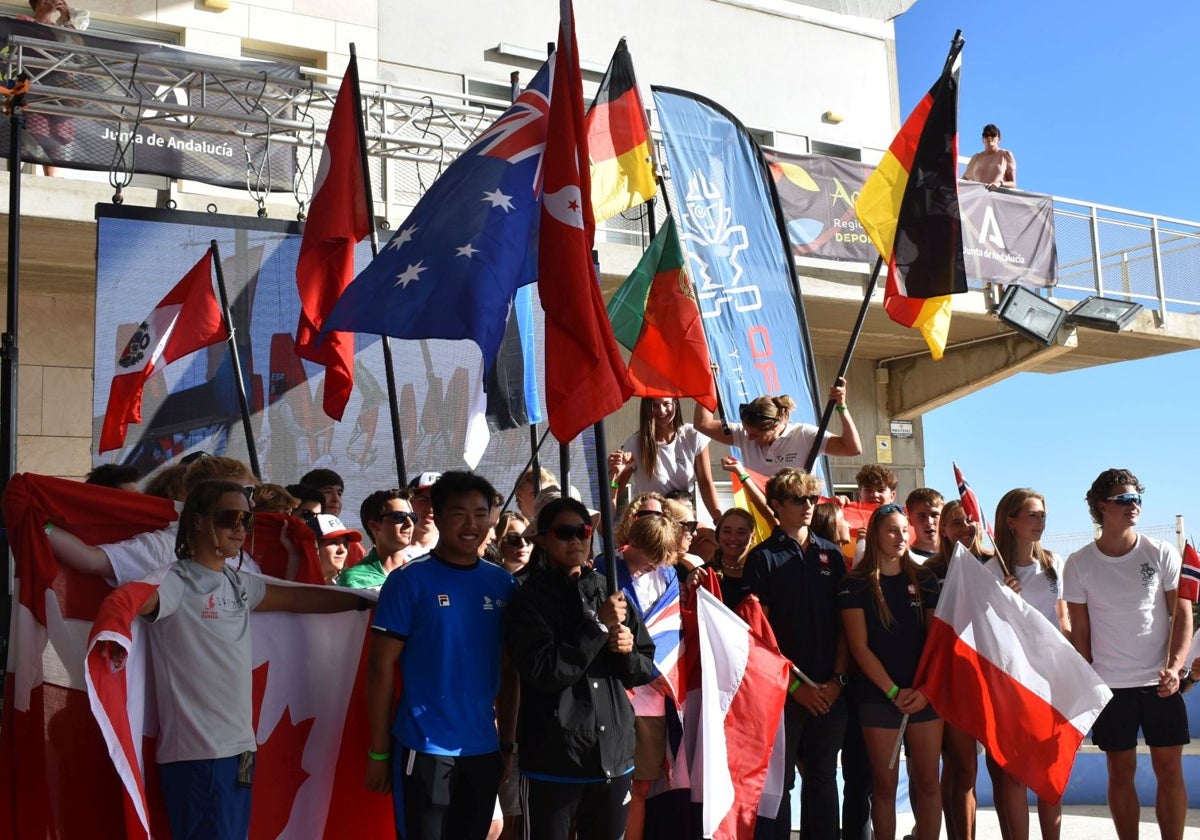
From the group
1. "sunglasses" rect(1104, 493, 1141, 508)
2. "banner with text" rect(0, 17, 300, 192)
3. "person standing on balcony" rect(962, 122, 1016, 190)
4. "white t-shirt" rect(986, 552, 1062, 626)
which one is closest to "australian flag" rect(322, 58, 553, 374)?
"white t-shirt" rect(986, 552, 1062, 626)

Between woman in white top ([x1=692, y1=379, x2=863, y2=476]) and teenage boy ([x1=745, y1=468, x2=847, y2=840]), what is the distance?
1336mm

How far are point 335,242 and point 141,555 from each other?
2.83 meters

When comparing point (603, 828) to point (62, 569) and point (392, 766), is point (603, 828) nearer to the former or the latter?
point (392, 766)

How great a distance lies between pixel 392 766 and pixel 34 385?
9.74 metres

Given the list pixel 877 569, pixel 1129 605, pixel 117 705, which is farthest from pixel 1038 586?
pixel 117 705

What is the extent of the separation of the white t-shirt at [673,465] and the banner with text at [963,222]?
5521mm

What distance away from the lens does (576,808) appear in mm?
4504

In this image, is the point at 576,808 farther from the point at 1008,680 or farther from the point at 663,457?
the point at 663,457

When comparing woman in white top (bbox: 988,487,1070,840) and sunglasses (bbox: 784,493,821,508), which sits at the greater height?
sunglasses (bbox: 784,493,821,508)

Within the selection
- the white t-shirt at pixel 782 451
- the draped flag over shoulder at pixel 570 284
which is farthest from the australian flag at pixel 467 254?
the white t-shirt at pixel 782 451

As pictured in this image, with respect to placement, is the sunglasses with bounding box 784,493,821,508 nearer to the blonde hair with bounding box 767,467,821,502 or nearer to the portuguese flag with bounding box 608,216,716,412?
the blonde hair with bounding box 767,467,821,502

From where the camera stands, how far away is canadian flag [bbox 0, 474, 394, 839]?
4121mm

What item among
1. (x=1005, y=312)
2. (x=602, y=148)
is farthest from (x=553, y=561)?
(x=1005, y=312)

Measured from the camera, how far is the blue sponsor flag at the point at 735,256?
9.46 metres
